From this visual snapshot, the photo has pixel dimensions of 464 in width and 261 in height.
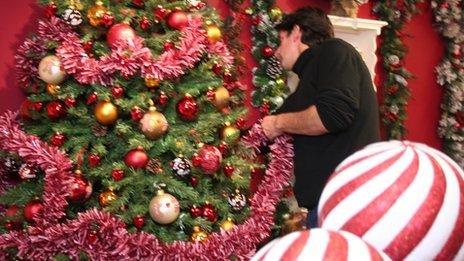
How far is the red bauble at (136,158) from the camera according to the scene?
75.2 inches

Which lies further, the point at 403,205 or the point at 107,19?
the point at 107,19

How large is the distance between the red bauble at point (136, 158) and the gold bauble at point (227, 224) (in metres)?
0.38

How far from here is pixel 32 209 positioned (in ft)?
6.20

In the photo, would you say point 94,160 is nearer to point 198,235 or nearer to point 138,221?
point 138,221

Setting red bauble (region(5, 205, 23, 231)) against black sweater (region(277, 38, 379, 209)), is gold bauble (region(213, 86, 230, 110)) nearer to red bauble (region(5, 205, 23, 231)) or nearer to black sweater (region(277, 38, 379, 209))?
black sweater (region(277, 38, 379, 209))

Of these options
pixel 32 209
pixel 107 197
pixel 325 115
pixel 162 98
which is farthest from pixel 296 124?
pixel 32 209

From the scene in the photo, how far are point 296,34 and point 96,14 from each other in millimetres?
850

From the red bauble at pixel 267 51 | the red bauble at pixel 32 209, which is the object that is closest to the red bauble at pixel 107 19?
the red bauble at pixel 32 209

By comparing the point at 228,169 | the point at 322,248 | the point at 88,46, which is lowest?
the point at 228,169

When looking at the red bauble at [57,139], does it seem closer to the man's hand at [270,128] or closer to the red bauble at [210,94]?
the red bauble at [210,94]

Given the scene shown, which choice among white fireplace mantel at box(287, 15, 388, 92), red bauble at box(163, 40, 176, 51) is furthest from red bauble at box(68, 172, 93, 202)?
white fireplace mantel at box(287, 15, 388, 92)

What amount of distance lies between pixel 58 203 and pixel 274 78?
1.32m

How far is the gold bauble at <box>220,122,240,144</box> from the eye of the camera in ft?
6.89

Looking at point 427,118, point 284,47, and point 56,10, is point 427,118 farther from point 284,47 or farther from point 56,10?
point 56,10
